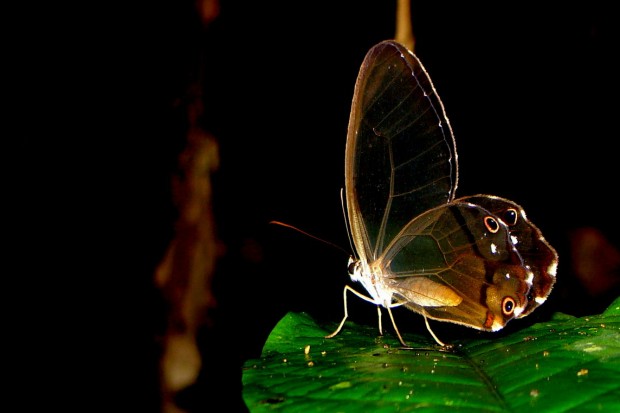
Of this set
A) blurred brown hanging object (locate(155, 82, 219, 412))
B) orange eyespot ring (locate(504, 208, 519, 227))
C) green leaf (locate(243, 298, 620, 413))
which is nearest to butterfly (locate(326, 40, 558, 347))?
orange eyespot ring (locate(504, 208, 519, 227))

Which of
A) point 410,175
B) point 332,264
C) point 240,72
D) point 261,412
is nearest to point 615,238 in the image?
point 332,264

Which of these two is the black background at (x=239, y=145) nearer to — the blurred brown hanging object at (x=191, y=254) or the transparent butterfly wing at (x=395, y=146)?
the blurred brown hanging object at (x=191, y=254)

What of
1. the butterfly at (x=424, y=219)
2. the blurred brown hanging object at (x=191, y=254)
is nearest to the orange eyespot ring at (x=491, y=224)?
the butterfly at (x=424, y=219)

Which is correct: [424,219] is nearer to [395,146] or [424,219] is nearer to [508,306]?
[395,146]

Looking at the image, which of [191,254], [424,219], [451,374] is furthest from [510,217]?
[191,254]

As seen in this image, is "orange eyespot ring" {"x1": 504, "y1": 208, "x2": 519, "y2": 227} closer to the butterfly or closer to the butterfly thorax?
the butterfly
